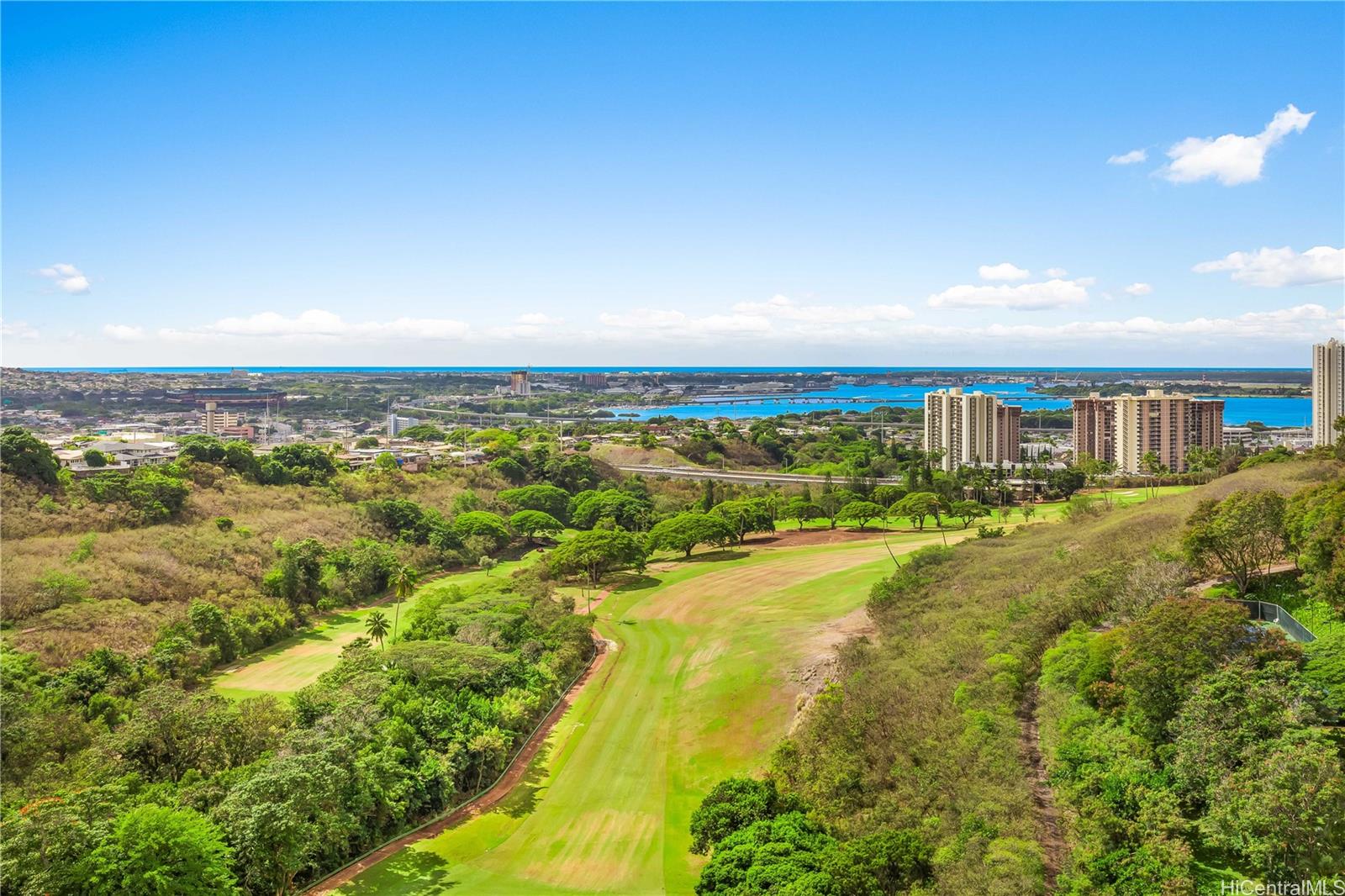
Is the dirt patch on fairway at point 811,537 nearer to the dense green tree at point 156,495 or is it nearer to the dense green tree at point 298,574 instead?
the dense green tree at point 298,574

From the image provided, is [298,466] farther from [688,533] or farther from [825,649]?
[825,649]

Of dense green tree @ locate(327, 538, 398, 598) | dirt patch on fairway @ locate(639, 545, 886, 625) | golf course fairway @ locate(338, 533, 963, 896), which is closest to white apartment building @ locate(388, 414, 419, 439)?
dense green tree @ locate(327, 538, 398, 598)

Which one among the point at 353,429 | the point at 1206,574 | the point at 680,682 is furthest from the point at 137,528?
the point at 353,429

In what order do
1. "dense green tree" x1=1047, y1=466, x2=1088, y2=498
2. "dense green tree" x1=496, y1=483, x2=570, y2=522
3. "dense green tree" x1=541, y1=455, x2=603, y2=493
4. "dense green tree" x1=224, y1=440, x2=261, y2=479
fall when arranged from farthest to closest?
"dense green tree" x1=541, y1=455, x2=603, y2=493 → "dense green tree" x1=1047, y1=466, x2=1088, y2=498 → "dense green tree" x1=496, y1=483, x2=570, y2=522 → "dense green tree" x1=224, y1=440, x2=261, y2=479

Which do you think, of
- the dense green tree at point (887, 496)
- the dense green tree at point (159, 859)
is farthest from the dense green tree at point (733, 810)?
the dense green tree at point (887, 496)

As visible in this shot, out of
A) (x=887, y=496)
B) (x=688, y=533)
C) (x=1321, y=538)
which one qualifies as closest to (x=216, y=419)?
(x=688, y=533)

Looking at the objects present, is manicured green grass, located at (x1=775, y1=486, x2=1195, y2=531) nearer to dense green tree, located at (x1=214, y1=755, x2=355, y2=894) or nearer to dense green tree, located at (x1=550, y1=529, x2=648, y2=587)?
dense green tree, located at (x1=550, y1=529, x2=648, y2=587)

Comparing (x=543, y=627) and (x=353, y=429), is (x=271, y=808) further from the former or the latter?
(x=353, y=429)
